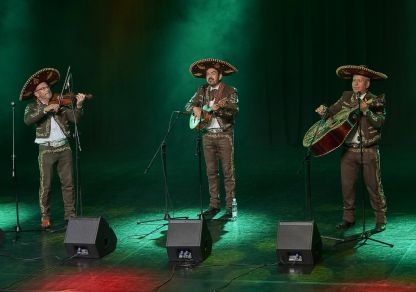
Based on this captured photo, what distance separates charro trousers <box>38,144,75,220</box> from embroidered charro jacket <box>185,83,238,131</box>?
1.65 m

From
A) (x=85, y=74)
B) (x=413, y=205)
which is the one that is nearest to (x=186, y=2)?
(x=85, y=74)

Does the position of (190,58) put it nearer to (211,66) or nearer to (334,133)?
(211,66)

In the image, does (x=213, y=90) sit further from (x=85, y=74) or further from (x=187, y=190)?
(x=85, y=74)

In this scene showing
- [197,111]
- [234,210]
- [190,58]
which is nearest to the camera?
[197,111]

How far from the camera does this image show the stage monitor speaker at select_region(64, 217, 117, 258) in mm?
9156

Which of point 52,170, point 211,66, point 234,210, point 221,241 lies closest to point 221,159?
point 234,210

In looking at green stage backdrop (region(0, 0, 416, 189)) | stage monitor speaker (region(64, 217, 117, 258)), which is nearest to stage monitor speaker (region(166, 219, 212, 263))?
stage monitor speaker (region(64, 217, 117, 258))

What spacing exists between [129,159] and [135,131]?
2050 millimetres

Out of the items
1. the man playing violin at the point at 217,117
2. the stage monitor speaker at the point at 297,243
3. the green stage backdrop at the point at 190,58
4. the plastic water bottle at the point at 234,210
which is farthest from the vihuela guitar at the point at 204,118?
the green stage backdrop at the point at 190,58

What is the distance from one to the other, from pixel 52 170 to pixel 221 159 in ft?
7.04

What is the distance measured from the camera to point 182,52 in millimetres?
17469

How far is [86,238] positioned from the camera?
919 cm

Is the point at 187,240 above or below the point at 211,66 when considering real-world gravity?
below

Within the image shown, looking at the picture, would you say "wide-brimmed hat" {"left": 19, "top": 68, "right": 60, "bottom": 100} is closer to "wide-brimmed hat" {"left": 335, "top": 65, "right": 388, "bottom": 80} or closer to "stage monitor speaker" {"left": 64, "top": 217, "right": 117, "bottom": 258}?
"stage monitor speaker" {"left": 64, "top": 217, "right": 117, "bottom": 258}
